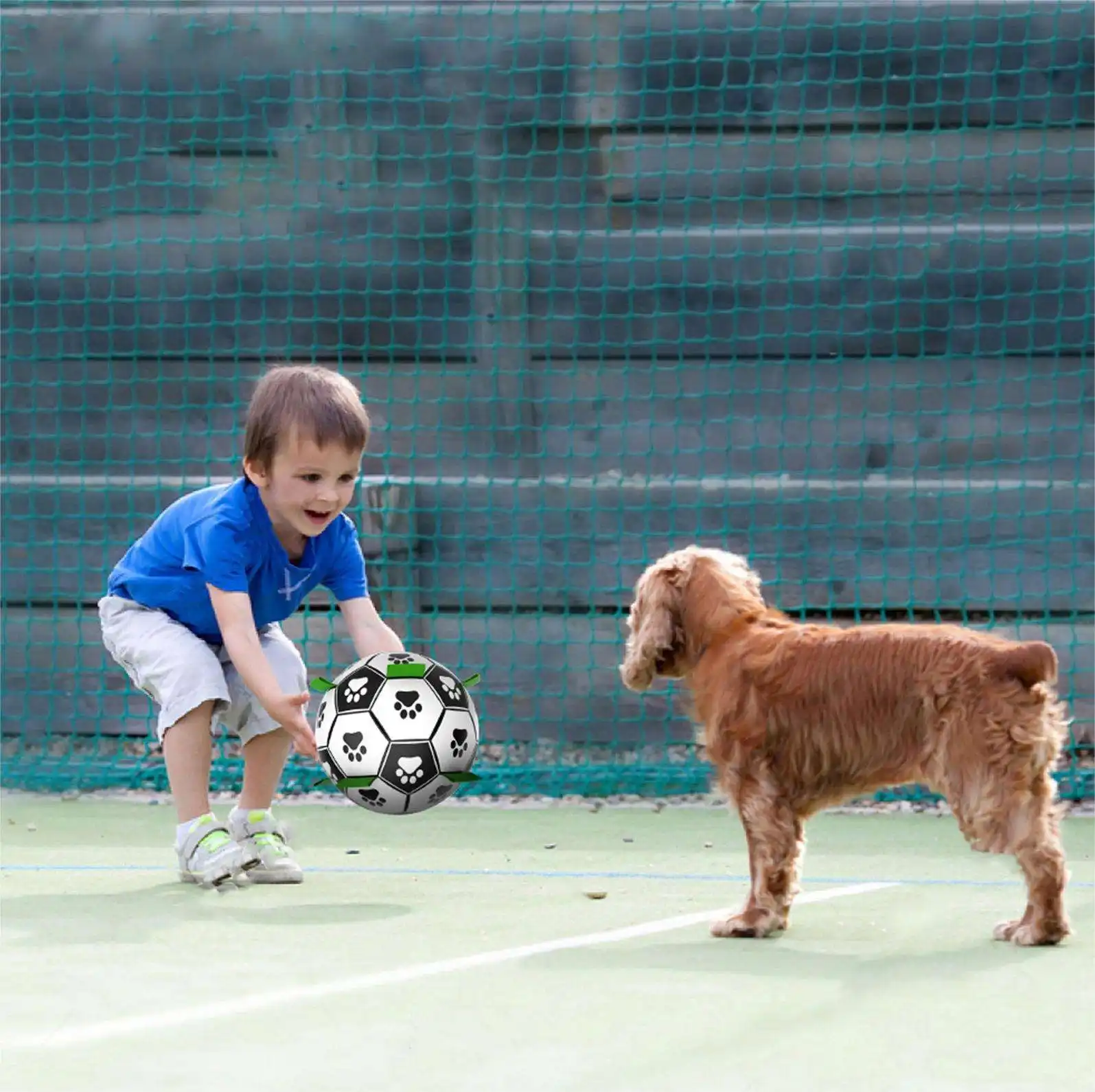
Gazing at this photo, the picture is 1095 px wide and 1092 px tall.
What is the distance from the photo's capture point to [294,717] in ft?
12.5

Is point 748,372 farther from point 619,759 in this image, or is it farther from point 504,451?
point 619,759

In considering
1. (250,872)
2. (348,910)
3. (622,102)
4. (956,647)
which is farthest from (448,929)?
(622,102)

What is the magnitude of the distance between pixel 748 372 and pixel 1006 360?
86 cm

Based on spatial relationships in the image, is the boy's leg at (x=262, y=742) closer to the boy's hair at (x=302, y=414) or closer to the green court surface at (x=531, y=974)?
the green court surface at (x=531, y=974)

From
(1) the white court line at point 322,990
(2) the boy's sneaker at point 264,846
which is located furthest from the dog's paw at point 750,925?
(2) the boy's sneaker at point 264,846

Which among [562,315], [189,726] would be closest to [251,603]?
[189,726]

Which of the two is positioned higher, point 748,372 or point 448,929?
point 748,372

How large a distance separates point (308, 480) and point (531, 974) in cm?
130

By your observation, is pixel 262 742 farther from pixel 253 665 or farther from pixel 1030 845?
pixel 1030 845

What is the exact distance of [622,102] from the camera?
6086 mm

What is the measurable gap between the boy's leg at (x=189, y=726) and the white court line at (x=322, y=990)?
3.11 ft

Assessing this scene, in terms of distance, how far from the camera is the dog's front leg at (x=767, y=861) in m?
3.38

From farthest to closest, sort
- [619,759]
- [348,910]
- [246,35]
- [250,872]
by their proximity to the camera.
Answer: [246,35] < [619,759] < [250,872] < [348,910]

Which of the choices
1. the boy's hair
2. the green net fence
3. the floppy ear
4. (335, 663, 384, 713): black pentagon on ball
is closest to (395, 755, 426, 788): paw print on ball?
(335, 663, 384, 713): black pentagon on ball
